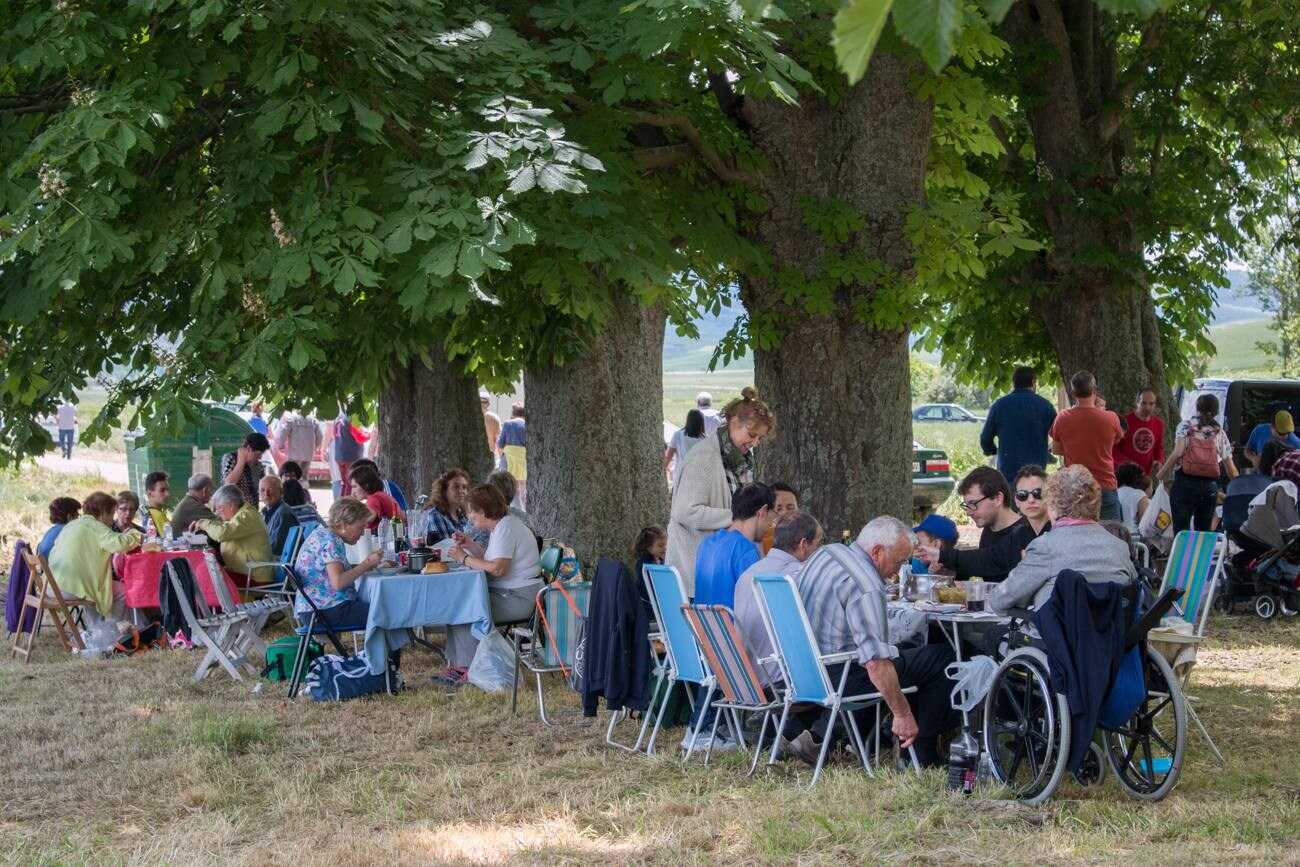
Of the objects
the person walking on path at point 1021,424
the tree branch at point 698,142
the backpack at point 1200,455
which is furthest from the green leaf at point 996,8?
the backpack at point 1200,455

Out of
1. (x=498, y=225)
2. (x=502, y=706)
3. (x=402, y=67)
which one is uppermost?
(x=402, y=67)

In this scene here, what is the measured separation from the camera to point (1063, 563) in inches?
251

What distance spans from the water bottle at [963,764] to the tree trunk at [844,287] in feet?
12.7

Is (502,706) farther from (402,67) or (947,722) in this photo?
(402,67)

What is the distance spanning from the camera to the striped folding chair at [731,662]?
22.6 feet

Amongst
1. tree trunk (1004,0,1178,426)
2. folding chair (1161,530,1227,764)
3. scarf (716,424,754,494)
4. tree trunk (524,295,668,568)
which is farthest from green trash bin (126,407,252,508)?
folding chair (1161,530,1227,764)

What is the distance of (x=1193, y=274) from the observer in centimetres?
1546

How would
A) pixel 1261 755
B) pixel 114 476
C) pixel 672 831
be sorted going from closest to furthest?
pixel 672 831
pixel 1261 755
pixel 114 476

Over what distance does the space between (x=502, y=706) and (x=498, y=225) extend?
2.91 m

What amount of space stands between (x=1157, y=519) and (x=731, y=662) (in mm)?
6252

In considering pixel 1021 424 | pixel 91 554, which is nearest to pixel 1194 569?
pixel 1021 424

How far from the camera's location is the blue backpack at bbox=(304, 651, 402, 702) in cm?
927

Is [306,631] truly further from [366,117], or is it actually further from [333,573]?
[366,117]

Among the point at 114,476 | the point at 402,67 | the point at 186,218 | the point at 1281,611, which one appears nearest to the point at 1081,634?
the point at 402,67
